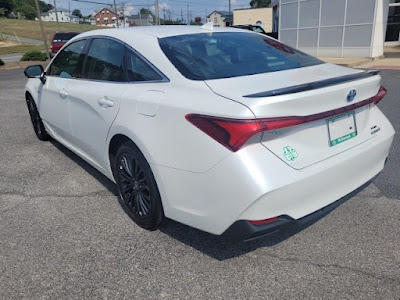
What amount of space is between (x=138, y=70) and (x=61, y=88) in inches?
57.7

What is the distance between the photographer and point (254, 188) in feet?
6.40

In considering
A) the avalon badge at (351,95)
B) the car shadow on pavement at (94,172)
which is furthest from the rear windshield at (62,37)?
the avalon badge at (351,95)

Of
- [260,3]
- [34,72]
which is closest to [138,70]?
[34,72]

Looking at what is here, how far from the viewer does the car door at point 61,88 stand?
374 cm

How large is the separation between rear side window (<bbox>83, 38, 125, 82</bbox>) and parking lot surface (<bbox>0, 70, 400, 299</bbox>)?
47.0 inches

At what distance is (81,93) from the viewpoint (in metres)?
3.38

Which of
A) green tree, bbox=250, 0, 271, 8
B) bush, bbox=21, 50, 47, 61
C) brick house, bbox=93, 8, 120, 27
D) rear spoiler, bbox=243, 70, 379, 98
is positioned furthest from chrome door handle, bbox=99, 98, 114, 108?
brick house, bbox=93, 8, 120, 27

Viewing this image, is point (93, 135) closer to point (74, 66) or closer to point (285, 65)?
point (74, 66)

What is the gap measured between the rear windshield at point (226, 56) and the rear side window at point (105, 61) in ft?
1.46

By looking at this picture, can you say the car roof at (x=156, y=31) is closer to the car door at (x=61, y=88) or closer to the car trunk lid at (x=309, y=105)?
the car door at (x=61, y=88)

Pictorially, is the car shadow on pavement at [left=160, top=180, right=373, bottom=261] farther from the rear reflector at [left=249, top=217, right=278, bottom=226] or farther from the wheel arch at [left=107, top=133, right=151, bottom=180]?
the wheel arch at [left=107, top=133, right=151, bottom=180]

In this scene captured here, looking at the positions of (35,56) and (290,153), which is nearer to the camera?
(290,153)

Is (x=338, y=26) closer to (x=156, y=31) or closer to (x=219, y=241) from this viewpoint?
(x=156, y=31)

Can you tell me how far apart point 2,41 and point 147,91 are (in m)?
55.0
